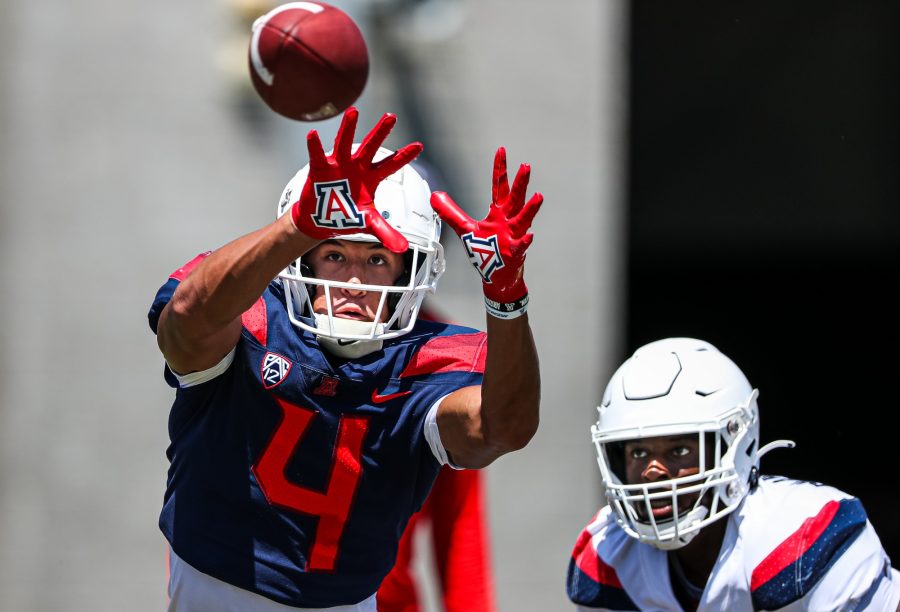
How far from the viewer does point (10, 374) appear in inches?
256

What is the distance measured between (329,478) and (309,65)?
114 centimetres

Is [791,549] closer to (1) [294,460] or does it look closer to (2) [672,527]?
(2) [672,527]

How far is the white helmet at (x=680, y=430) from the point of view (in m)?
3.21

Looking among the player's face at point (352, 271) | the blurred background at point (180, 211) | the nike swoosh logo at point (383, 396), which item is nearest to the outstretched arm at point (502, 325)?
the nike swoosh logo at point (383, 396)

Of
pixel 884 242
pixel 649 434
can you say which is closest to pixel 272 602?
pixel 649 434

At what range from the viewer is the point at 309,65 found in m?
3.55

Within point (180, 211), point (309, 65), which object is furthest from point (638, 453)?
point (180, 211)

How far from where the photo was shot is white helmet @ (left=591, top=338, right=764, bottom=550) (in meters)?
3.21

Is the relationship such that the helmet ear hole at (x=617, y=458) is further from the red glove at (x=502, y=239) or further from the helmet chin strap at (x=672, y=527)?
the red glove at (x=502, y=239)

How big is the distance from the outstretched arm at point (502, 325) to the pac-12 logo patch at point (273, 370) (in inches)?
14.9

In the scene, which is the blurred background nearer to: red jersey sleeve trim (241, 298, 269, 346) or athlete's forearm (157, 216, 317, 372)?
red jersey sleeve trim (241, 298, 269, 346)

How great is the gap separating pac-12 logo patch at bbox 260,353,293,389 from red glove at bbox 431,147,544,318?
1.67 ft

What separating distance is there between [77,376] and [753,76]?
15.7ft

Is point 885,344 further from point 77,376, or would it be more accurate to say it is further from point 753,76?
point 77,376
